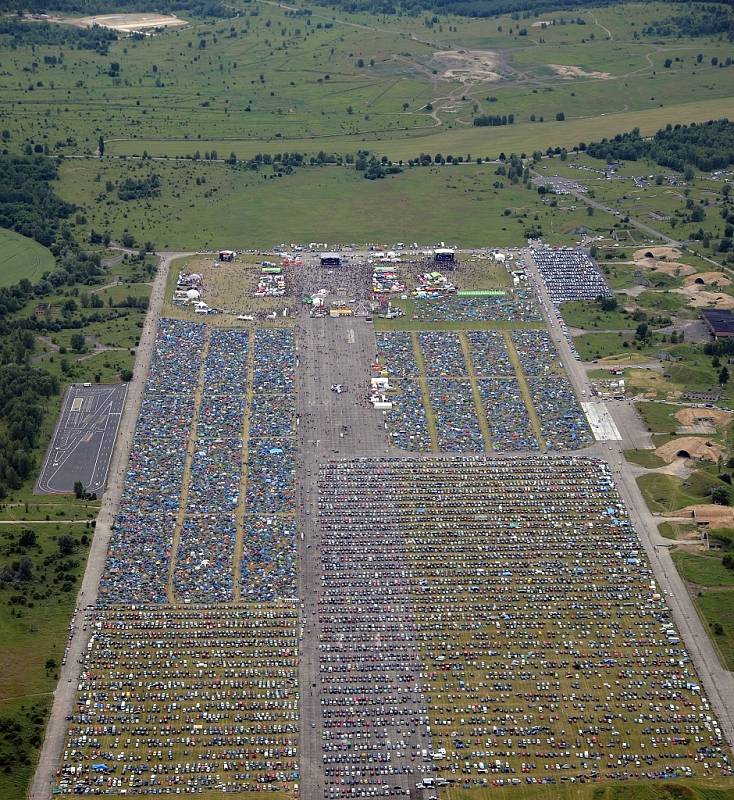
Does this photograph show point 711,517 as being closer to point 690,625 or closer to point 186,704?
point 690,625

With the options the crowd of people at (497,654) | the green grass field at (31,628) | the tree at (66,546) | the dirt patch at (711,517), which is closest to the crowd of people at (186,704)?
the green grass field at (31,628)

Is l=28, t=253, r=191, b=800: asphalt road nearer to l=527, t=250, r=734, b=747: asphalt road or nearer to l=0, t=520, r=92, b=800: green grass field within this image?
l=0, t=520, r=92, b=800: green grass field

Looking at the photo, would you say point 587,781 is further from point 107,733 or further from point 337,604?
point 107,733

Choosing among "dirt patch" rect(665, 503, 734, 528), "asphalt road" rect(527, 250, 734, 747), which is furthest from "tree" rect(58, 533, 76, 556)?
"dirt patch" rect(665, 503, 734, 528)

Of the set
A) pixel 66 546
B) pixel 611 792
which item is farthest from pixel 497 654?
pixel 66 546

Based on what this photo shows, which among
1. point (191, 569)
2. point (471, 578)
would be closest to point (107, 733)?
point (191, 569)

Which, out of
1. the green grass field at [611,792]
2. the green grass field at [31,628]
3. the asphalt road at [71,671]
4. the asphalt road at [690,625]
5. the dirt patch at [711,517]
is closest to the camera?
the green grass field at [611,792]

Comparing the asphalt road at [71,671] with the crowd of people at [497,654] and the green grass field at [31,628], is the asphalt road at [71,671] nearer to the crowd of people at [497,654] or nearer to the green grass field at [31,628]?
the green grass field at [31,628]
